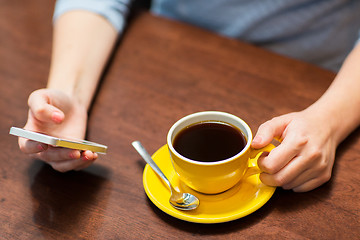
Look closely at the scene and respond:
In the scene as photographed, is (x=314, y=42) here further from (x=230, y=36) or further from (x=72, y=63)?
(x=72, y=63)

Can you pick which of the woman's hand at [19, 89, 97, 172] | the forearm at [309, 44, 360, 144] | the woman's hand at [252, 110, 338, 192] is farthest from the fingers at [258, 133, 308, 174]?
the woman's hand at [19, 89, 97, 172]

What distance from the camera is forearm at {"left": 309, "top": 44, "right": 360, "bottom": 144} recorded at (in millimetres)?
819

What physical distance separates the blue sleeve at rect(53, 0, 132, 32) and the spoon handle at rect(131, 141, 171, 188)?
496 mm

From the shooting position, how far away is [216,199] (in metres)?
0.75

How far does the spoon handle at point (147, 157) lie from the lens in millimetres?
792

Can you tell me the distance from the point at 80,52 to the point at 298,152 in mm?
657

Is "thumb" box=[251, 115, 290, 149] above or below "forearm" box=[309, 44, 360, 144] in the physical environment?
below

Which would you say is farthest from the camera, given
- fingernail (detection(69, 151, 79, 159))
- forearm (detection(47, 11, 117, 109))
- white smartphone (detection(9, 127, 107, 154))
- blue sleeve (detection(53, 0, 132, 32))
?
blue sleeve (detection(53, 0, 132, 32))

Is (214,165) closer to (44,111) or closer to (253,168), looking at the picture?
(253,168)

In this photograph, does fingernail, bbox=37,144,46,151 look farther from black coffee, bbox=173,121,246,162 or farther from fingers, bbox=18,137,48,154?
black coffee, bbox=173,121,246,162

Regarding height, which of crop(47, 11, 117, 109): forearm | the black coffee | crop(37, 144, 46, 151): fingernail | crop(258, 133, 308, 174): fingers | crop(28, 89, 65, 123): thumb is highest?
crop(258, 133, 308, 174): fingers

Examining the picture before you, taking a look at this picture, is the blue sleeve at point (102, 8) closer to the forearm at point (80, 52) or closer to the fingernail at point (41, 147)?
the forearm at point (80, 52)

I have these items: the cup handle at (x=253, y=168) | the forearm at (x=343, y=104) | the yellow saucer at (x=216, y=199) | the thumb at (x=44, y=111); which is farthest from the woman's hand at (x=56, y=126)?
the forearm at (x=343, y=104)

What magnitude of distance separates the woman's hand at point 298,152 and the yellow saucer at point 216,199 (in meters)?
0.03
